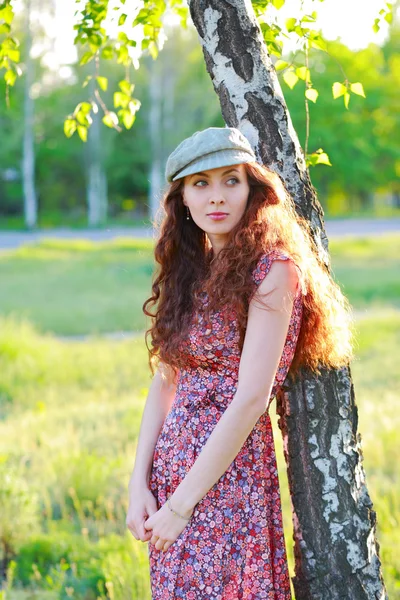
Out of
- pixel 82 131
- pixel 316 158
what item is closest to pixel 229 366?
pixel 316 158

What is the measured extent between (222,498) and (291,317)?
21.7 inches

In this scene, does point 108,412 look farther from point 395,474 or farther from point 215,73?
point 215,73

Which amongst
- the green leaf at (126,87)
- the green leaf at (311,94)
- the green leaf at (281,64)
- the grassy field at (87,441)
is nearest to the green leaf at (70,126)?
the green leaf at (126,87)

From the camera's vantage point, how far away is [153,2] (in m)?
3.21

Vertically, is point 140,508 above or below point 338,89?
below

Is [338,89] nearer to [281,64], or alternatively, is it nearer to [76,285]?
[281,64]

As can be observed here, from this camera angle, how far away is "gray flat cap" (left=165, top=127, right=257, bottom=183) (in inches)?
87.0

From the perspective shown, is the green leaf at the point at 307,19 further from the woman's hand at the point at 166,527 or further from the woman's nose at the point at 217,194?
the woman's hand at the point at 166,527

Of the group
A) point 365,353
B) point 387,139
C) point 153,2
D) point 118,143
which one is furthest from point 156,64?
point 153,2

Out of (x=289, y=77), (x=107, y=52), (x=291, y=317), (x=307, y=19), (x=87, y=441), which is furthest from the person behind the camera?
(x=87, y=441)

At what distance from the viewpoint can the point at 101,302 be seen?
49.2ft

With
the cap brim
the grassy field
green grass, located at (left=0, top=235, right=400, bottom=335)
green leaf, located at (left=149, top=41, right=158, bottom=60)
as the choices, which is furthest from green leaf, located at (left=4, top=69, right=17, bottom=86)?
green grass, located at (left=0, top=235, right=400, bottom=335)

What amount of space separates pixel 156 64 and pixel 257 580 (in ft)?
110

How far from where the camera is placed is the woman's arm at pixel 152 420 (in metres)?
2.42
